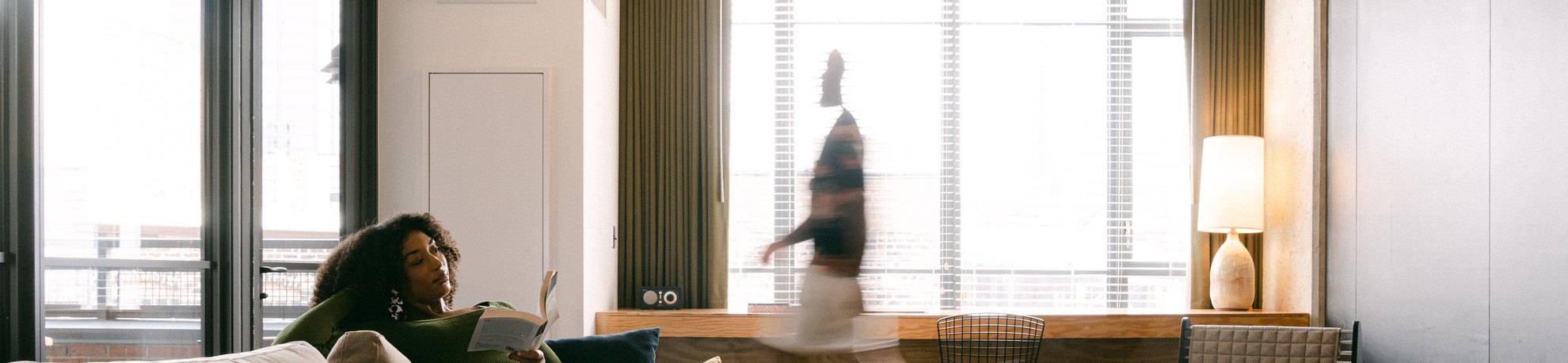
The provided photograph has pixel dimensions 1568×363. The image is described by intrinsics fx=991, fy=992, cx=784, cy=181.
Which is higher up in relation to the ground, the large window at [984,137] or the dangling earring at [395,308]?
the large window at [984,137]

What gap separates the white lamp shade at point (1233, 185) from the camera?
4.53 m

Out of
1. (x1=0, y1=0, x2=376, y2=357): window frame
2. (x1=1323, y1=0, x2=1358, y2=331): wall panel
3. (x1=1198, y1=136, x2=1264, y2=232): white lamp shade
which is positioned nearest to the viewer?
(x1=0, y1=0, x2=376, y2=357): window frame

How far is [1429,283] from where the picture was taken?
3.63m

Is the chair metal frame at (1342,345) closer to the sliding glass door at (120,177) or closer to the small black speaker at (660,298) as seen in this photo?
the small black speaker at (660,298)

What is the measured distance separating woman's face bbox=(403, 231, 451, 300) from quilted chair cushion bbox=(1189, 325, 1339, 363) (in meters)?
2.68

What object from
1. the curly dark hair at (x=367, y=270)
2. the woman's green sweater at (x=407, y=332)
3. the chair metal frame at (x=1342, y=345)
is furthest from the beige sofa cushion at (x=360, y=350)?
the chair metal frame at (x=1342, y=345)

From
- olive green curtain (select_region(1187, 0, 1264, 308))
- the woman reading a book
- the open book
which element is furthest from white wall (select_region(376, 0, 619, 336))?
olive green curtain (select_region(1187, 0, 1264, 308))

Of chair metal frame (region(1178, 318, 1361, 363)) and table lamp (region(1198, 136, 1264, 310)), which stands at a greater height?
table lamp (region(1198, 136, 1264, 310))

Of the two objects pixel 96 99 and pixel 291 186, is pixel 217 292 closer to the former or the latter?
pixel 291 186

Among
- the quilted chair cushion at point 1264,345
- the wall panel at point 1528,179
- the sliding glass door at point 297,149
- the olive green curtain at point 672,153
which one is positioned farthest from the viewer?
the olive green curtain at point 672,153

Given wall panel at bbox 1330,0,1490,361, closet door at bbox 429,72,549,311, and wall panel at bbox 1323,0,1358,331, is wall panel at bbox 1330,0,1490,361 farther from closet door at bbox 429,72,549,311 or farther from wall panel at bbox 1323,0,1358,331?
closet door at bbox 429,72,549,311

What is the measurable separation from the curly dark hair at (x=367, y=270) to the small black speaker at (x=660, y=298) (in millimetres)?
2154

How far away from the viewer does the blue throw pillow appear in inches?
106

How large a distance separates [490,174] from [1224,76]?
3541 mm
